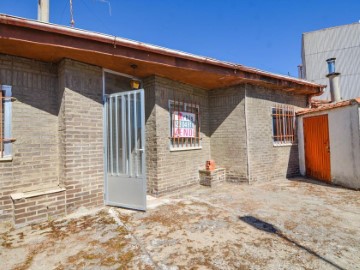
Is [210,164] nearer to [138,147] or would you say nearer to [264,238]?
[138,147]

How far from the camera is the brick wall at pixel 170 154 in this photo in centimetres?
553

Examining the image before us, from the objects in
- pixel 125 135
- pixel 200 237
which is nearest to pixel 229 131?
pixel 125 135

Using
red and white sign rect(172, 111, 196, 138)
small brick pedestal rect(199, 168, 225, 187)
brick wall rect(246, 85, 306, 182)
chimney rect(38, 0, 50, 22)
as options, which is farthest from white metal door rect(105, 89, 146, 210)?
brick wall rect(246, 85, 306, 182)

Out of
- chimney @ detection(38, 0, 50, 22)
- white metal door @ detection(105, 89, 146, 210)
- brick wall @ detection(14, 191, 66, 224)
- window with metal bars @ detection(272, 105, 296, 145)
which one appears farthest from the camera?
window with metal bars @ detection(272, 105, 296, 145)

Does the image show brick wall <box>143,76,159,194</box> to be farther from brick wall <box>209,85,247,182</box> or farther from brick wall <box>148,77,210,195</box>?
brick wall <box>209,85,247,182</box>

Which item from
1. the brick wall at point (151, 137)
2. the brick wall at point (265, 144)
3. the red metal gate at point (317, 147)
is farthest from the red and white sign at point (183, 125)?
the red metal gate at point (317, 147)

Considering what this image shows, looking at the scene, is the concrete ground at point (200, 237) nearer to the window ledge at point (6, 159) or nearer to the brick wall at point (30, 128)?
the brick wall at point (30, 128)

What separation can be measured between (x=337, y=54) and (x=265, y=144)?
1593 cm

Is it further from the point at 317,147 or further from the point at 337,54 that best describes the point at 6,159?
the point at 337,54

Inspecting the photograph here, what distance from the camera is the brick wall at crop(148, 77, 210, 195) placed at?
218 inches

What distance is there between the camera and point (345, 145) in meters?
6.06

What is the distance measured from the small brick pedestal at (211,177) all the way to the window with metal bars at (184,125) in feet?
2.83

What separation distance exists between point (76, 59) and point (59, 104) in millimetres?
969

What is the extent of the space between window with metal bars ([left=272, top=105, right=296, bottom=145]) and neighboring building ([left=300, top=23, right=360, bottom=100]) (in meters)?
11.9
